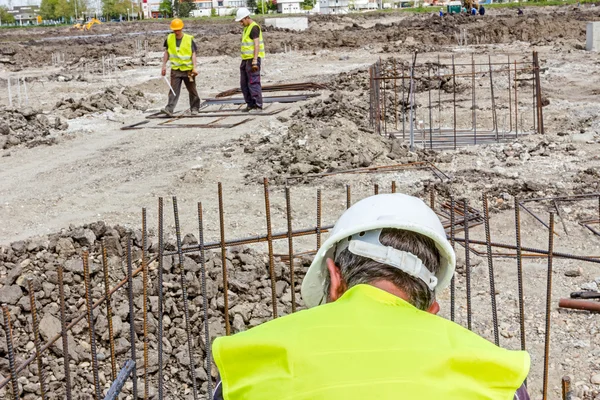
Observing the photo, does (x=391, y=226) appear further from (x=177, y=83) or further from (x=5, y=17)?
(x=5, y=17)

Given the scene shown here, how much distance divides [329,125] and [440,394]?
8221mm

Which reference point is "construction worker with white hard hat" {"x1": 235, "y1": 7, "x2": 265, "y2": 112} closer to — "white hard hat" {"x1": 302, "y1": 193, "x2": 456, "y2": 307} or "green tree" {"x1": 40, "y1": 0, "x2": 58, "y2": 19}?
"white hard hat" {"x1": 302, "y1": 193, "x2": 456, "y2": 307}

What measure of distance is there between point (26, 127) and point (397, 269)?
11.0m

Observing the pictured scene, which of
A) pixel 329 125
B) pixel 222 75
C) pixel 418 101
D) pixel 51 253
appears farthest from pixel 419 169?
pixel 222 75

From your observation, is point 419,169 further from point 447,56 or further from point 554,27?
point 554,27

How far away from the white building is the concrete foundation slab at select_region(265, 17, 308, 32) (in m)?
62.3

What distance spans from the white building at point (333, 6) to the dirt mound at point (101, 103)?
90574 millimetres

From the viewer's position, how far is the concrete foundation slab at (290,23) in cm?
4097

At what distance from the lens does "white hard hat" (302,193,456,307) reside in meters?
1.64

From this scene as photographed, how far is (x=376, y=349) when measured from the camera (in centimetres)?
140

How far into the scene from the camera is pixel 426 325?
149cm

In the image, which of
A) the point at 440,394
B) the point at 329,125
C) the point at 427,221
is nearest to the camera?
the point at 440,394

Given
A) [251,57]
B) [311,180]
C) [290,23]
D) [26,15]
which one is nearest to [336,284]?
[311,180]

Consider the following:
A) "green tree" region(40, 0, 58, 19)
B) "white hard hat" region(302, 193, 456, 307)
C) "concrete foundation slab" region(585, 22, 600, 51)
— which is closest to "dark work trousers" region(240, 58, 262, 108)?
"white hard hat" region(302, 193, 456, 307)
